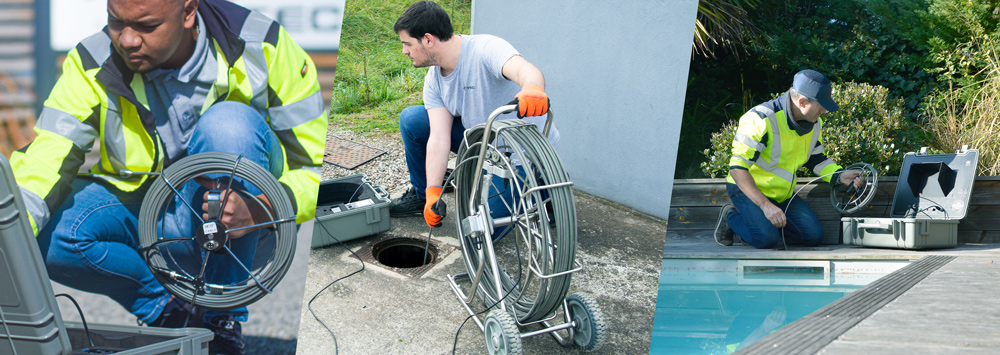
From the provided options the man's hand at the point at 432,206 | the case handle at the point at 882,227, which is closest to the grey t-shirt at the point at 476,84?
the man's hand at the point at 432,206

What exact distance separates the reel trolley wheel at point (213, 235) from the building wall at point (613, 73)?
1.33 metres

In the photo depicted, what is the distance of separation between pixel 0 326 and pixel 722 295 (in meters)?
3.12

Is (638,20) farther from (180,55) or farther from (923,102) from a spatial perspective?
(180,55)

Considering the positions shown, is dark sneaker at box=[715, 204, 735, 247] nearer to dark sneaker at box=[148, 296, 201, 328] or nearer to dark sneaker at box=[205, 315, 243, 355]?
dark sneaker at box=[205, 315, 243, 355]

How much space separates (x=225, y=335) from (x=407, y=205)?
1.35 metres

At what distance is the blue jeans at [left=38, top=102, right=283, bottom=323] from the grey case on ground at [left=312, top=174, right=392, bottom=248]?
0.66m

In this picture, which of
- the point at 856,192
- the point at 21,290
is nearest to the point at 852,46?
the point at 856,192

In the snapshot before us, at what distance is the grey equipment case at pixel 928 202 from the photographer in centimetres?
212

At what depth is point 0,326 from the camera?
2.26 meters

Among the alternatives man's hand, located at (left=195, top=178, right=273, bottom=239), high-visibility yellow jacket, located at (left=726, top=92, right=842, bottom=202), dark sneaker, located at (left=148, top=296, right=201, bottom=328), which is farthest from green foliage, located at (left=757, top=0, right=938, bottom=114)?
dark sneaker, located at (left=148, top=296, right=201, bottom=328)

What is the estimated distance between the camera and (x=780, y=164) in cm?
249

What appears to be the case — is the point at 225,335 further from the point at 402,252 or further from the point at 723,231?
the point at 723,231

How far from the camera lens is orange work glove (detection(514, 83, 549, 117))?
7.94 feet

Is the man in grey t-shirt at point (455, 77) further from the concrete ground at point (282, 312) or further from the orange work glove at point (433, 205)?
the concrete ground at point (282, 312)
